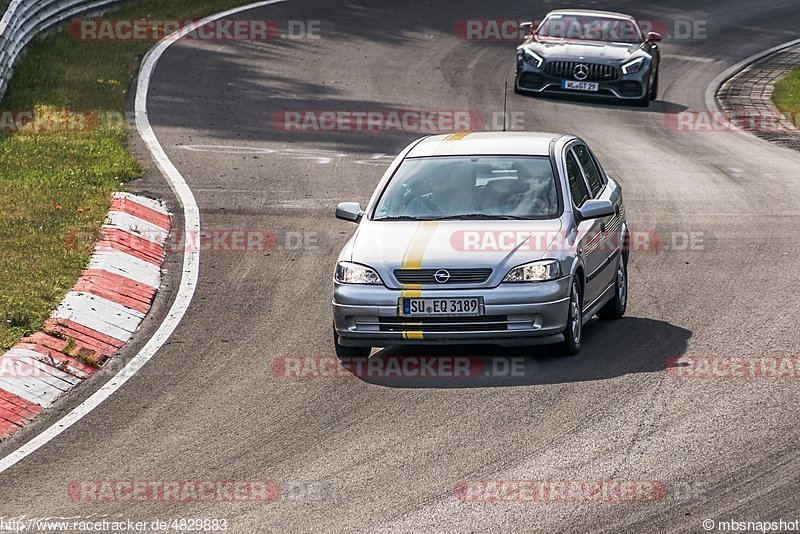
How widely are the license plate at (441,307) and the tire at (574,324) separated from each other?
72 centimetres

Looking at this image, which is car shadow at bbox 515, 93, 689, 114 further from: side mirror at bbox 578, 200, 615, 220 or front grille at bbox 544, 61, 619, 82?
side mirror at bbox 578, 200, 615, 220

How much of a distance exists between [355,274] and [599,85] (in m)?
15.2

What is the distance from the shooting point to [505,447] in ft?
27.9

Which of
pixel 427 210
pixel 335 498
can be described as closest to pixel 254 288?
pixel 427 210

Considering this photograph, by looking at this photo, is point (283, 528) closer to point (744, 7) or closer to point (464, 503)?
point (464, 503)

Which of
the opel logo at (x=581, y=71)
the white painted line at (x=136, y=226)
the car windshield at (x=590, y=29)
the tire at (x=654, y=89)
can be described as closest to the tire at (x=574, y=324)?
the white painted line at (x=136, y=226)

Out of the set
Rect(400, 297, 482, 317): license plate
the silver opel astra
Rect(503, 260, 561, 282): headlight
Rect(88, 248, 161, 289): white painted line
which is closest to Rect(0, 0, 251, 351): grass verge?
Rect(88, 248, 161, 289): white painted line

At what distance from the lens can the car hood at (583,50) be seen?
81.8 feet

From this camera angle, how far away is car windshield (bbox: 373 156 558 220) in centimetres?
1126

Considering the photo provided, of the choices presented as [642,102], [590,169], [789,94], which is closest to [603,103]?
[642,102]

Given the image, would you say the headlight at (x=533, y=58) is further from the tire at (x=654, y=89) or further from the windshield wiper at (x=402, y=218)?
the windshield wiper at (x=402, y=218)

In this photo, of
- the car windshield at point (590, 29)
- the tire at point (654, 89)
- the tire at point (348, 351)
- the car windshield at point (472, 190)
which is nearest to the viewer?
the tire at point (348, 351)

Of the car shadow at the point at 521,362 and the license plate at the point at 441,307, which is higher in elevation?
the license plate at the point at 441,307

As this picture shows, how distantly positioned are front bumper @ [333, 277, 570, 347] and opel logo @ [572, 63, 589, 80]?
14.9m
